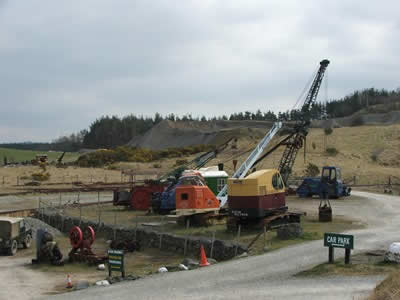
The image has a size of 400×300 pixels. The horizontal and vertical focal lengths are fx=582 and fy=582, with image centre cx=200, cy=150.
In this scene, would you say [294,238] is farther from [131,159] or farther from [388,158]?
[131,159]

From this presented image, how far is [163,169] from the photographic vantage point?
76.2 m

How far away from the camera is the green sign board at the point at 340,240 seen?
1623 cm

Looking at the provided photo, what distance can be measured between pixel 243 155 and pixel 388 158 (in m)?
18.5

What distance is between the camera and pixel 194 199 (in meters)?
28.3

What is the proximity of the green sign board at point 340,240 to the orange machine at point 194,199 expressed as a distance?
12207 mm

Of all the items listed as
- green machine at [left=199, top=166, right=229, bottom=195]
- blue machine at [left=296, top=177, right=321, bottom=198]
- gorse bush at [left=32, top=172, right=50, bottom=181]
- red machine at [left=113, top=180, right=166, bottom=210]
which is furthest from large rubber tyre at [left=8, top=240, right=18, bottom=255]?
gorse bush at [left=32, top=172, right=50, bottom=181]

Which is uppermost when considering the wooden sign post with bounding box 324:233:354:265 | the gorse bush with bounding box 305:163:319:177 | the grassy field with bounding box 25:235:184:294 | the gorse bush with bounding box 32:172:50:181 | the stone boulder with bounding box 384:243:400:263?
the gorse bush with bounding box 305:163:319:177

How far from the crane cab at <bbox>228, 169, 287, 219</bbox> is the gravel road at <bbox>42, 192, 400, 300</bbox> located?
478 cm

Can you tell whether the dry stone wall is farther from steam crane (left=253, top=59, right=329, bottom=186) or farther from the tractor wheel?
steam crane (left=253, top=59, right=329, bottom=186)

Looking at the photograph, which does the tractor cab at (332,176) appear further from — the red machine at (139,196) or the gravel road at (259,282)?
the gravel road at (259,282)

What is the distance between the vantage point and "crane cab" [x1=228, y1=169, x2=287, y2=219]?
24828 mm

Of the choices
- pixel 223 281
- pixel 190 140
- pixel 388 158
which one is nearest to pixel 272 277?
pixel 223 281

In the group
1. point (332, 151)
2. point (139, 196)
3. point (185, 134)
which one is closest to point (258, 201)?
point (139, 196)

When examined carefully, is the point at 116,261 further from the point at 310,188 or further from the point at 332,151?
the point at 332,151
